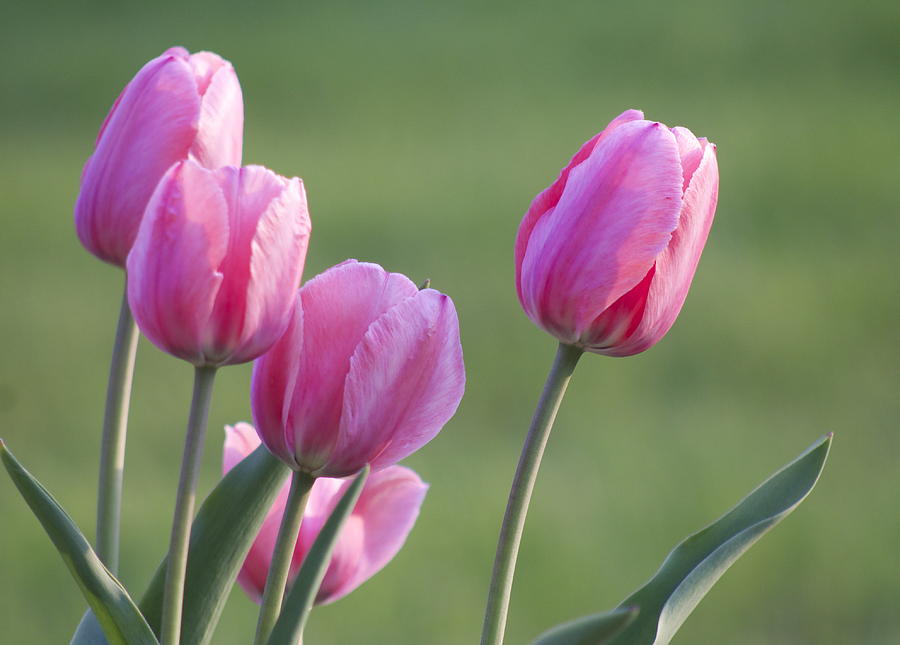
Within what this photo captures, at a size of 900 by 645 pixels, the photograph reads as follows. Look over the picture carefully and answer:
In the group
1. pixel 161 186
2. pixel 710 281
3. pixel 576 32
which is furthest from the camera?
pixel 576 32

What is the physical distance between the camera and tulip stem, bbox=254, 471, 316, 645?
291 mm

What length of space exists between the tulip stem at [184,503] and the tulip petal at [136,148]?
8 cm

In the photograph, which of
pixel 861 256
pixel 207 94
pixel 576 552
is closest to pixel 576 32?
pixel 861 256

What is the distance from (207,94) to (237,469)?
4.6 inches

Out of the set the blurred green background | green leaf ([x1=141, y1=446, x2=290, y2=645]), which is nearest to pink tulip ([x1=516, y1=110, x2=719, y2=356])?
green leaf ([x1=141, y1=446, x2=290, y2=645])

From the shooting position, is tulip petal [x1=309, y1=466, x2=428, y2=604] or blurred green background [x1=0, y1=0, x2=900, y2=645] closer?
tulip petal [x1=309, y1=466, x2=428, y2=604]

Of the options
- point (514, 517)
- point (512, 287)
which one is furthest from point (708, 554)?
point (512, 287)

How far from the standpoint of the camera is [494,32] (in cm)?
318

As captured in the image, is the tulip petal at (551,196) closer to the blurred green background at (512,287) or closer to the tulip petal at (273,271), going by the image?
the tulip petal at (273,271)

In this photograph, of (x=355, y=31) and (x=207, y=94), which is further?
(x=355, y=31)

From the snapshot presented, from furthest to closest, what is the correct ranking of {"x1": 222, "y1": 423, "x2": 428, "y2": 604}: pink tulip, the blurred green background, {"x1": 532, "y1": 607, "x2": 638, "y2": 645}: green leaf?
the blurred green background < {"x1": 222, "y1": 423, "x2": 428, "y2": 604}: pink tulip < {"x1": 532, "y1": 607, "x2": 638, "y2": 645}: green leaf

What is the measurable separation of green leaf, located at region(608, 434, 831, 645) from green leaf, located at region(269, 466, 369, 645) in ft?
0.32

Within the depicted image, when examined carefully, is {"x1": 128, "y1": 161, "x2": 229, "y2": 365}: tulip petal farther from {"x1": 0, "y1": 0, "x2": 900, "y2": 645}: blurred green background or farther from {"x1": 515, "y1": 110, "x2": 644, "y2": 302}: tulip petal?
{"x1": 0, "y1": 0, "x2": 900, "y2": 645}: blurred green background

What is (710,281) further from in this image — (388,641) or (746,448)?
(388,641)
